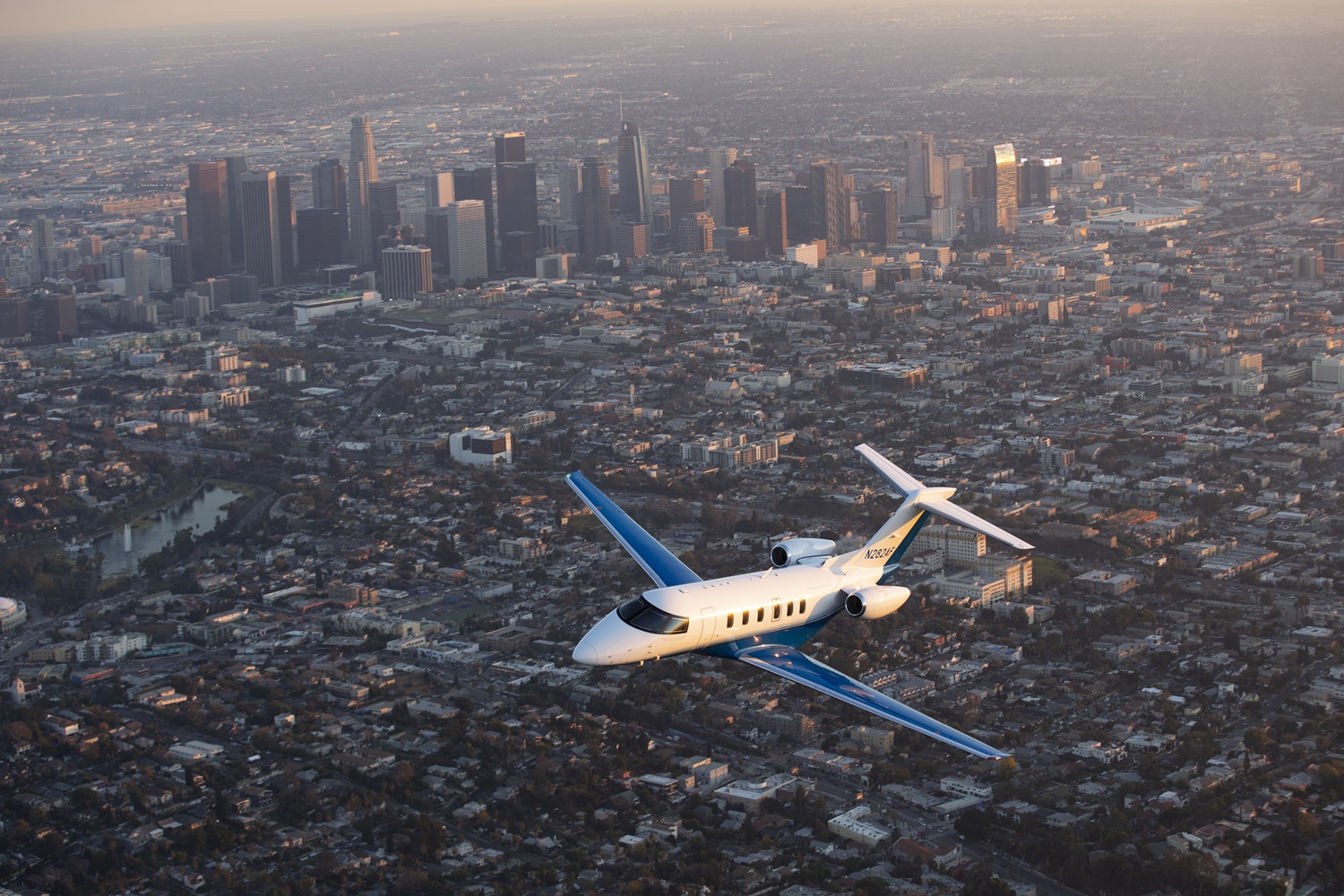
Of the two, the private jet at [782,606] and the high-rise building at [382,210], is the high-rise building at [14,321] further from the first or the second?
the private jet at [782,606]

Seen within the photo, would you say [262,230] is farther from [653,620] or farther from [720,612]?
[653,620]

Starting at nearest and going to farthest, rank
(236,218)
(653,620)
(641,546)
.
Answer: (653,620) → (641,546) → (236,218)

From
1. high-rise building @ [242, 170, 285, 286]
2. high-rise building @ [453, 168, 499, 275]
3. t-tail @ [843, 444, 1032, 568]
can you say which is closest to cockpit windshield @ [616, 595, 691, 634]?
t-tail @ [843, 444, 1032, 568]

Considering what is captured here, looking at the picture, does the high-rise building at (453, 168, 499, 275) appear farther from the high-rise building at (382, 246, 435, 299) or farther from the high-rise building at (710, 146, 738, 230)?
the high-rise building at (710, 146, 738, 230)

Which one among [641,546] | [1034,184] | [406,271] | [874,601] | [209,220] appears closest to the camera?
[874,601]

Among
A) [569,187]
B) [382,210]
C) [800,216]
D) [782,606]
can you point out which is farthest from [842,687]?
[569,187]

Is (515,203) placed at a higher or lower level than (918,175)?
lower

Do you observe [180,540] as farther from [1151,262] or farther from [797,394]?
[1151,262]
